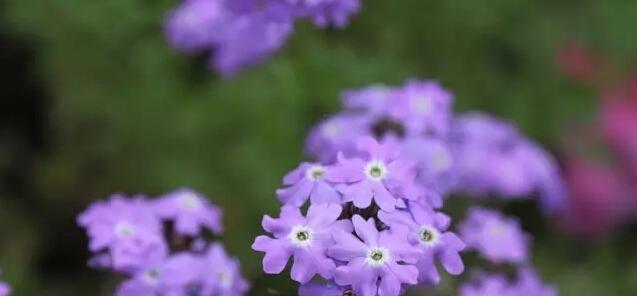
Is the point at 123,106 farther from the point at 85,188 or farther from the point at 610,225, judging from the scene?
the point at 610,225

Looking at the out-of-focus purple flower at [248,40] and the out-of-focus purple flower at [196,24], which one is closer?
the out-of-focus purple flower at [248,40]

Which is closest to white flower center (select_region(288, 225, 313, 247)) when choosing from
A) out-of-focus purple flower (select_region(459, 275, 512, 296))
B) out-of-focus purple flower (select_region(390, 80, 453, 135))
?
out-of-focus purple flower (select_region(459, 275, 512, 296))

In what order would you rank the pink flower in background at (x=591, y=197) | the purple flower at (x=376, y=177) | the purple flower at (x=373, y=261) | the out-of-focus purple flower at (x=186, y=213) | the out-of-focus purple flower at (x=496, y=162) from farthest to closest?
1. the pink flower in background at (x=591, y=197)
2. the out-of-focus purple flower at (x=496, y=162)
3. the out-of-focus purple flower at (x=186, y=213)
4. the purple flower at (x=376, y=177)
5. the purple flower at (x=373, y=261)

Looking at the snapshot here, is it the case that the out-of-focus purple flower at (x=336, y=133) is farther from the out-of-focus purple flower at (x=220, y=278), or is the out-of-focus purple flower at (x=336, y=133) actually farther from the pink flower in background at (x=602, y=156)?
the pink flower in background at (x=602, y=156)

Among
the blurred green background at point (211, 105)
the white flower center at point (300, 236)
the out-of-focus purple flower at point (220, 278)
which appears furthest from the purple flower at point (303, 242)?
the blurred green background at point (211, 105)

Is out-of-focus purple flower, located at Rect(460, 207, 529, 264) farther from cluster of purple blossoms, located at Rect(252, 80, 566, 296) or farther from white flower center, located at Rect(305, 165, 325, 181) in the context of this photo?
white flower center, located at Rect(305, 165, 325, 181)

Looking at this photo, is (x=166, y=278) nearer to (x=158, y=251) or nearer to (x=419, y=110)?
(x=158, y=251)

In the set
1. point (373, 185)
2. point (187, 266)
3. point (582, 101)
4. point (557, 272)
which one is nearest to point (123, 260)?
point (187, 266)

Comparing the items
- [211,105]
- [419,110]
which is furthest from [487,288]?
[211,105]
